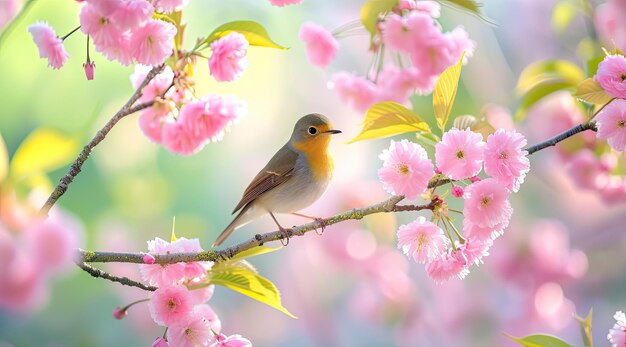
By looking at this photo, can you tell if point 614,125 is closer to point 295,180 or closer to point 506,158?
point 506,158

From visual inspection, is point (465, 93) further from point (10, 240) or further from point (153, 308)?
point (10, 240)

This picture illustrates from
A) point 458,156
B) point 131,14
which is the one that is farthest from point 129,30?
point 458,156

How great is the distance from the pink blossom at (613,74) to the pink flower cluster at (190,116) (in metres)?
0.61

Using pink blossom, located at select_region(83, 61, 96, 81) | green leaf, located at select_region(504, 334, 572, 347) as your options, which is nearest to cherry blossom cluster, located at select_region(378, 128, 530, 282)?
green leaf, located at select_region(504, 334, 572, 347)

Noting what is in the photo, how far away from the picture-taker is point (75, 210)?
284 centimetres

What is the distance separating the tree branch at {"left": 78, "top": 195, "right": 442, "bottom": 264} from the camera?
96 cm

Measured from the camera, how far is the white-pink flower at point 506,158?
0.95 m

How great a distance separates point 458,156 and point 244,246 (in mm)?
362

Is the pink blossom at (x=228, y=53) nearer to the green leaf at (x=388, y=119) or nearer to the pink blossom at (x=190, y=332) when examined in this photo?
the green leaf at (x=388, y=119)

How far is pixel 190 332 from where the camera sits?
3.39ft

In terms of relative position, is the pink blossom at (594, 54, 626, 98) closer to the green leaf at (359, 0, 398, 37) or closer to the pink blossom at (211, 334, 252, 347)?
the green leaf at (359, 0, 398, 37)

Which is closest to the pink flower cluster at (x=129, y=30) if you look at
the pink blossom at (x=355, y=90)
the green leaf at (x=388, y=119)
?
the green leaf at (x=388, y=119)

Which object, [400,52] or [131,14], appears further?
[400,52]

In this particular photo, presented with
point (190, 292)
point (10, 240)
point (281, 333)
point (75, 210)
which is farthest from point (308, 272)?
point (10, 240)
